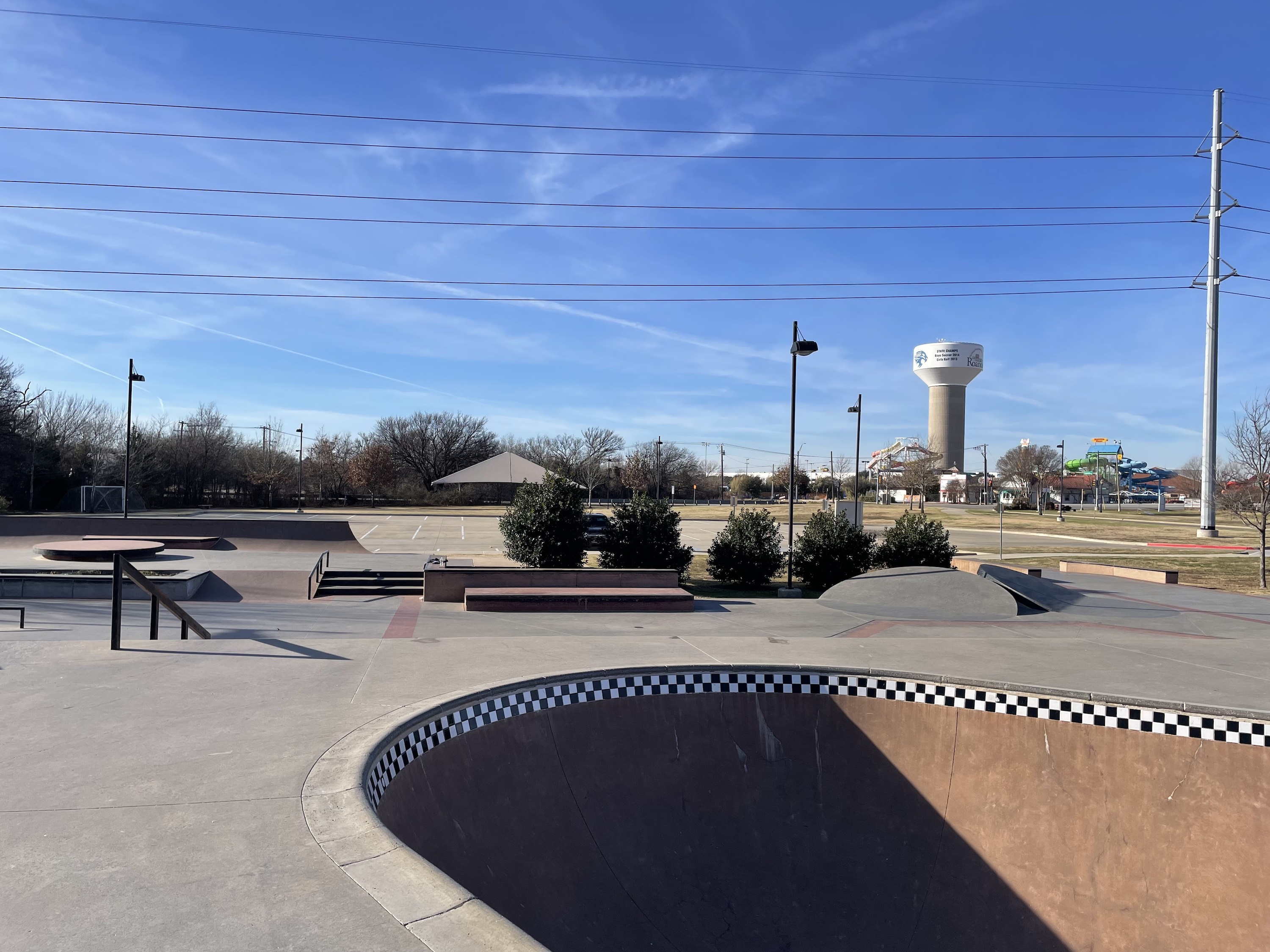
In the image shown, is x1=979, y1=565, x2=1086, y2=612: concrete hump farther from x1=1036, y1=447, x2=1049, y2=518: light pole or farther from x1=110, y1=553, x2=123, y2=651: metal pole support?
x1=1036, y1=447, x2=1049, y2=518: light pole

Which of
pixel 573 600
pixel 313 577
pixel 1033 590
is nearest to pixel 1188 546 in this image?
pixel 1033 590

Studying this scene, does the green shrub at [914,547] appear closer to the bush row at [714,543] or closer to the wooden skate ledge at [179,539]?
the bush row at [714,543]

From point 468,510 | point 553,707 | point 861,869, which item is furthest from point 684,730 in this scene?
point 468,510

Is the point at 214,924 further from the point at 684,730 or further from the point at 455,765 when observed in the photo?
the point at 684,730

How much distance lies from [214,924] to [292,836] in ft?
A: 2.92

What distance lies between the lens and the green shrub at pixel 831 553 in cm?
1786

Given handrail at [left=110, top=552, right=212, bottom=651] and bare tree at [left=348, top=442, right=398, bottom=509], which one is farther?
bare tree at [left=348, top=442, right=398, bottom=509]

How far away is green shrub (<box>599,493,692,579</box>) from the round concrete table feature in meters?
11.2

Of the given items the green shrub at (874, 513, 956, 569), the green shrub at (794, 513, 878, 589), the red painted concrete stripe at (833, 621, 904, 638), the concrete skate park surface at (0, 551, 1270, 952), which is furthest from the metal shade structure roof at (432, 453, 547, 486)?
the concrete skate park surface at (0, 551, 1270, 952)

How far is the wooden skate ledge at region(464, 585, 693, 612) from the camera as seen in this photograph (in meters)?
13.4

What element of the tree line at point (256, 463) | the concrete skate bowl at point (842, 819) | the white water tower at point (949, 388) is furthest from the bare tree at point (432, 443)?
the white water tower at point (949, 388)

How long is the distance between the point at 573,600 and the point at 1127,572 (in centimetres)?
1535

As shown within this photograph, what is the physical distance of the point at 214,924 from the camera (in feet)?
10.4

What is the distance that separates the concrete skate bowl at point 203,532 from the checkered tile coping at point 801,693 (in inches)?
712
